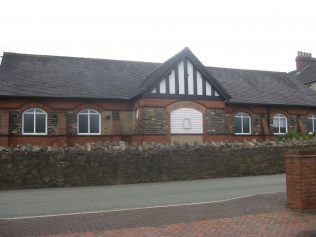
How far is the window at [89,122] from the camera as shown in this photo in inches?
1059

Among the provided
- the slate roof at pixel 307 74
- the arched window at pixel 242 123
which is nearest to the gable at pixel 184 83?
the arched window at pixel 242 123

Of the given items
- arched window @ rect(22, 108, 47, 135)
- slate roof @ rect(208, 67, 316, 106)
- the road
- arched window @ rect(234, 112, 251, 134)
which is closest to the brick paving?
the road

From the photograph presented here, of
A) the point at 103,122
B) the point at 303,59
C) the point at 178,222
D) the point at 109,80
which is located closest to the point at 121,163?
the point at 178,222

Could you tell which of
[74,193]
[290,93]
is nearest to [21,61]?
[74,193]

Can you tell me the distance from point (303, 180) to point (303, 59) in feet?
146

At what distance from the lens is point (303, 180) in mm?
9258

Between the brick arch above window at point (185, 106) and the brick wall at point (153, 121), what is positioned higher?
the brick arch above window at point (185, 106)

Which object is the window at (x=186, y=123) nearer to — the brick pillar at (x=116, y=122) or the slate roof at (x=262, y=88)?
the brick pillar at (x=116, y=122)

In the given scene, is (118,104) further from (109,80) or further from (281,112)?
(281,112)

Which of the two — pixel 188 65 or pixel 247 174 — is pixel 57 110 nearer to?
pixel 188 65

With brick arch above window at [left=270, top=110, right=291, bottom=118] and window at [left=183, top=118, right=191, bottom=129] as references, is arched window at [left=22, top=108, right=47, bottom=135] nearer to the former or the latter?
window at [left=183, top=118, right=191, bottom=129]

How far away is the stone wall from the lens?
52.5ft

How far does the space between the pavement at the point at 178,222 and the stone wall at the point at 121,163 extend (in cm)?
701

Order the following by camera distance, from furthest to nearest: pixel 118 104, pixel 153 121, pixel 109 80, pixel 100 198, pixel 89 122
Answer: pixel 109 80 → pixel 118 104 → pixel 89 122 → pixel 153 121 → pixel 100 198
